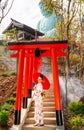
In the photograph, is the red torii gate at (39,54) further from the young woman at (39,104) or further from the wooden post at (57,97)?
the young woman at (39,104)

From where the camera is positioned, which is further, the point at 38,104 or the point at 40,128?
the point at 38,104

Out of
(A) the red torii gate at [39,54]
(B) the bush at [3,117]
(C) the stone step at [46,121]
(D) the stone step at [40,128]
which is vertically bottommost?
(D) the stone step at [40,128]

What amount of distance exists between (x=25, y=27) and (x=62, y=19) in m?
7.49

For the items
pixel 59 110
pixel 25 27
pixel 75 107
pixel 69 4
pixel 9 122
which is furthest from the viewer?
pixel 25 27

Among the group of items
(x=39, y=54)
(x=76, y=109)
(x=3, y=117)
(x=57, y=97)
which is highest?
(x=39, y=54)

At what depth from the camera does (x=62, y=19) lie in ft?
53.3

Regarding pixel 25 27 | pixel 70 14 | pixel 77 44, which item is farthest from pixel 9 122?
pixel 25 27

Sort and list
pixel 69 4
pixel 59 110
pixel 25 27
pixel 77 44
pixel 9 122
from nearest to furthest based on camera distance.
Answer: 1. pixel 59 110
2. pixel 9 122
3. pixel 69 4
4. pixel 77 44
5. pixel 25 27

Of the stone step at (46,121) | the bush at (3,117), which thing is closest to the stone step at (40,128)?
the stone step at (46,121)

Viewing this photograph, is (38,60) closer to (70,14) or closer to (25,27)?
(70,14)

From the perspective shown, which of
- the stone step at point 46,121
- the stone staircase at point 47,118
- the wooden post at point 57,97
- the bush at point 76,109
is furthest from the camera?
the bush at point 76,109

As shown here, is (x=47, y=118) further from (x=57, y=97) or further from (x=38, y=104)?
(x=57, y=97)

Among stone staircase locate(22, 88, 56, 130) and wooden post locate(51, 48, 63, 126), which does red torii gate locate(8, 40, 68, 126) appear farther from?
stone staircase locate(22, 88, 56, 130)

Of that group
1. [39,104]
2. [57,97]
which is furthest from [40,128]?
[57,97]
